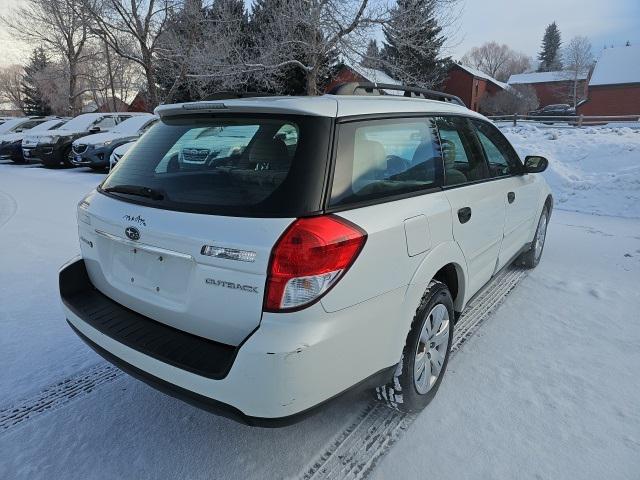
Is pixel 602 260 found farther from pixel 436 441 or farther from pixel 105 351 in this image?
pixel 105 351

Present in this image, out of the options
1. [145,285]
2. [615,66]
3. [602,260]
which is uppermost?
[615,66]

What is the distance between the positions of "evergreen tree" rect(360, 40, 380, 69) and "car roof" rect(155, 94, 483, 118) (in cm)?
1752

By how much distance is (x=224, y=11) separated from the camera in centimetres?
2208

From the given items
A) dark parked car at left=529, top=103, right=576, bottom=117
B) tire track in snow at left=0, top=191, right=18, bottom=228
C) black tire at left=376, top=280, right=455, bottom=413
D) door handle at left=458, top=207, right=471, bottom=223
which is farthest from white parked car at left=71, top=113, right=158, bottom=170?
dark parked car at left=529, top=103, right=576, bottom=117

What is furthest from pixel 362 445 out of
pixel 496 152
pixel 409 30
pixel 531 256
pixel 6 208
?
pixel 409 30

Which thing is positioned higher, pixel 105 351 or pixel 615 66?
pixel 615 66

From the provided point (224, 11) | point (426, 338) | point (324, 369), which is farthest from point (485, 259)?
point (224, 11)

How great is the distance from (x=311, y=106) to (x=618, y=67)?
5404 cm

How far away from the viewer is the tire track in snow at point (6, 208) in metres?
6.94

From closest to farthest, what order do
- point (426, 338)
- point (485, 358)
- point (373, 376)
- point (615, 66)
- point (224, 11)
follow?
point (373, 376) → point (426, 338) → point (485, 358) → point (224, 11) → point (615, 66)

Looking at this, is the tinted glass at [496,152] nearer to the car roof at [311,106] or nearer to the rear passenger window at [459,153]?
the rear passenger window at [459,153]

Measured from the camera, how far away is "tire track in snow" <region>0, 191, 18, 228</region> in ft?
22.8

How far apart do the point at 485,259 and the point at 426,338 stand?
3.17ft

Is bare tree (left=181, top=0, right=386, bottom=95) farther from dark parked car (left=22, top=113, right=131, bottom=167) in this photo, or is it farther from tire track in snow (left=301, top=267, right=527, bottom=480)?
tire track in snow (left=301, top=267, right=527, bottom=480)
